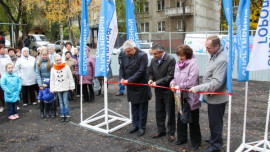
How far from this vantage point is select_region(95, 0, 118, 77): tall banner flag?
5105 millimetres

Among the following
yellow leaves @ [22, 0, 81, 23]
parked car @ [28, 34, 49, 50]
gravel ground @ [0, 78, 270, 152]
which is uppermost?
yellow leaves @ [22, 0, 81, 23]

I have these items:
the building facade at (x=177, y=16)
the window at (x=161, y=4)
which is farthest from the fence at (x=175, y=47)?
the window at (x=161, y=4)

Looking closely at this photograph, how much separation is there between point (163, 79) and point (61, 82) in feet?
9.59

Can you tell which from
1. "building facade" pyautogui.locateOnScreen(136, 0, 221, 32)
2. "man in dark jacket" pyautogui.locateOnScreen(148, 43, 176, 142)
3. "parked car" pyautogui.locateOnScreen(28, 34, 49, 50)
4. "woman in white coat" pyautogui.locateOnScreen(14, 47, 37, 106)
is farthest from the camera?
"building facade" pyautogui.locateOnScreen(136, 0, 221, 32)

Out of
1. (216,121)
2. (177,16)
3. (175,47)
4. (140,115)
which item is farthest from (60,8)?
(177,16)

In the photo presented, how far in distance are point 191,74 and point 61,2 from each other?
47.9 feet

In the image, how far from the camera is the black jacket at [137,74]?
16.5 ft

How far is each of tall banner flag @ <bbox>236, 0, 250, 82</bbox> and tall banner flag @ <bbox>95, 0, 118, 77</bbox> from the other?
8.48 feet

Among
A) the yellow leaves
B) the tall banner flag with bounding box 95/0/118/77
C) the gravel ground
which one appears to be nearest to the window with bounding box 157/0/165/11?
the yellow leaves

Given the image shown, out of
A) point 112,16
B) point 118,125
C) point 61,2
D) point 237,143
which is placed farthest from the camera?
point 61,2

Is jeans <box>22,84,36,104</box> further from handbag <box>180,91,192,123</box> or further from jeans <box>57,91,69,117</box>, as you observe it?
handbag <box>180,91,192,123</box>

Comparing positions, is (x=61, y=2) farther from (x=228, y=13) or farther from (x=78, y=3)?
(x=228, y=13)

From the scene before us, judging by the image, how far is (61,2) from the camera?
16.4m

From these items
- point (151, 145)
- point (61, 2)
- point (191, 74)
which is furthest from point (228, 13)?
point (61, 2)
